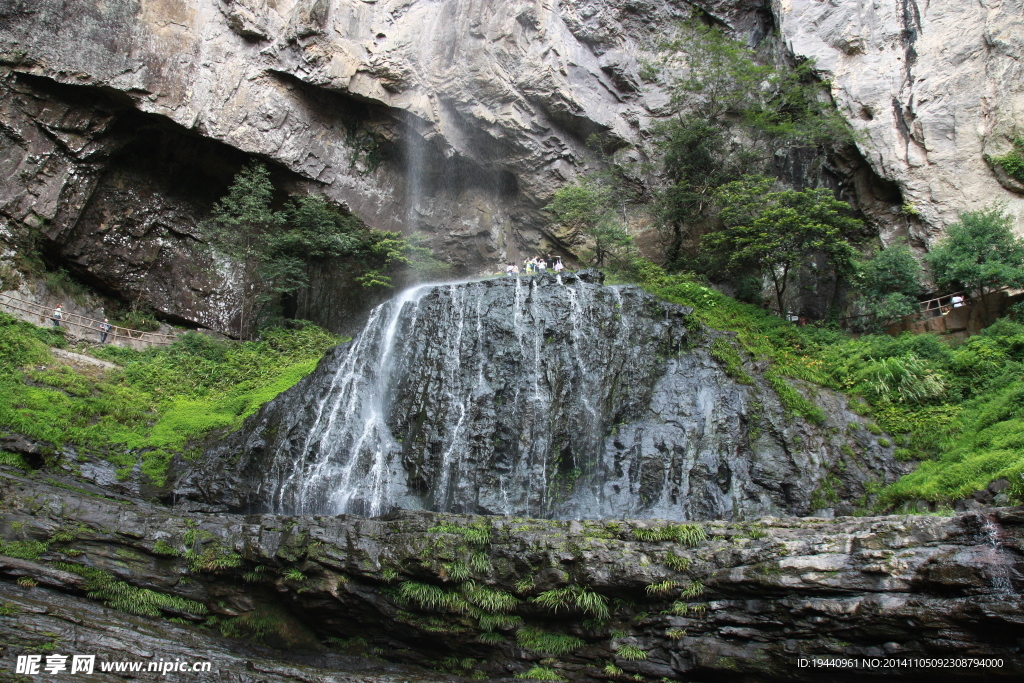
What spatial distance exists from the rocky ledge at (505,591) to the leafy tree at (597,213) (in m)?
13.2

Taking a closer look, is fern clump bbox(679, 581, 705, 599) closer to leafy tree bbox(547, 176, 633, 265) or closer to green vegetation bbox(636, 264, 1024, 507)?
green vegetation bbox(636, 264, 1024, 507)

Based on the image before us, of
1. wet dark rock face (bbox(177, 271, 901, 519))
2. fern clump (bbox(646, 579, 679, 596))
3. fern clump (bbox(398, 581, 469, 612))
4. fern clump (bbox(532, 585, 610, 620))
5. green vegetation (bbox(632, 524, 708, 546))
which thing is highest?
wet dark rock face (bbox(177, 271, 901, 519))

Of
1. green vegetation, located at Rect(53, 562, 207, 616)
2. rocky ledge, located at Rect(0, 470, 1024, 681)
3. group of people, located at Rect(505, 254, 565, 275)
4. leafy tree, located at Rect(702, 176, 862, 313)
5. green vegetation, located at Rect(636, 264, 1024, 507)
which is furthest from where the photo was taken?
group of people, located at Rect(505, 254, 565, 275)

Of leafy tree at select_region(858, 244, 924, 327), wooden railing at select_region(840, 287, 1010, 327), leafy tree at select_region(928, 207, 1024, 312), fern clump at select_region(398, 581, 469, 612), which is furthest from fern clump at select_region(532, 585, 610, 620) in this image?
leafy tree at select_region(928, 207, 1024, 312)

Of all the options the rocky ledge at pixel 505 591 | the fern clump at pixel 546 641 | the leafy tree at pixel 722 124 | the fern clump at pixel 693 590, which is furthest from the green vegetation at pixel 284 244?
the fern clump at pixel 693 590

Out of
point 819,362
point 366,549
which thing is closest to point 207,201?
point 366,549

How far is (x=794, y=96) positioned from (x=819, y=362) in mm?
10291

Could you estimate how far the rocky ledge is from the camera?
6.08 meters

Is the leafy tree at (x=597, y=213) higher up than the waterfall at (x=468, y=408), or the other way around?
the leafy tree at (x=597, y=213)

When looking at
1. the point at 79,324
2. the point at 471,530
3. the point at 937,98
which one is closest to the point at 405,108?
the point at 79,324

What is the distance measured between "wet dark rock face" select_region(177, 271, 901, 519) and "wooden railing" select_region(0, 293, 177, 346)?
26.0 feet

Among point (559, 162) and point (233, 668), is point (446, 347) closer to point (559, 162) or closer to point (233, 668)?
point (233, 668)

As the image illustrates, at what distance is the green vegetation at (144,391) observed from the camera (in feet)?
40.9

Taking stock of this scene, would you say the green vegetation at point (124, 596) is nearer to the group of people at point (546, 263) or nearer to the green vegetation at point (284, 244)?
the green vegetation at point (284, 244)
